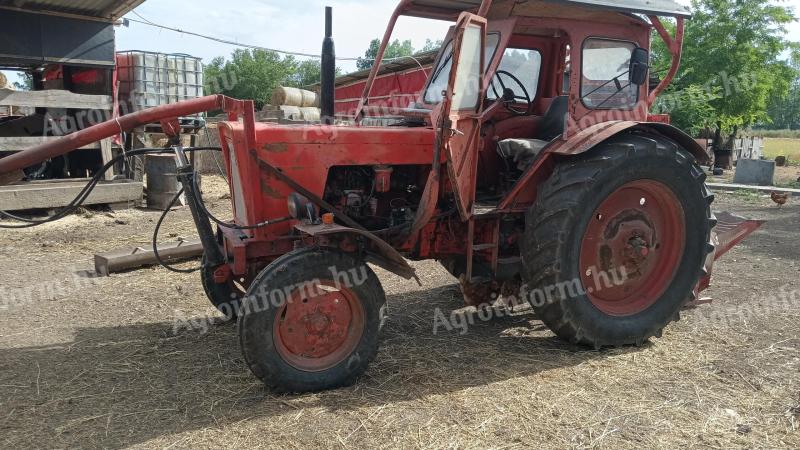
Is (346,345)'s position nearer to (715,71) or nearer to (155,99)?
(155,99)

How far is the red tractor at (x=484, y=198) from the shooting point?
3588 millimetres

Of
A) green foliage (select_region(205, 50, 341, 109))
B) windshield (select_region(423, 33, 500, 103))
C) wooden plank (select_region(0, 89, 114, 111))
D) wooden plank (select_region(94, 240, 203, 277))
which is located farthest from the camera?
green foliage (select_region(205, 50, 341, 109))

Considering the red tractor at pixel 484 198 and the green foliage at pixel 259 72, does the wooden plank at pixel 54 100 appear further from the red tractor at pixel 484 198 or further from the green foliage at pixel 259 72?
the green foliage at pixel 259 72

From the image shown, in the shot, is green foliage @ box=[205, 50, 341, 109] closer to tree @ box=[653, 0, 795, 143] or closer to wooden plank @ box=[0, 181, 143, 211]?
tree @ box=[653, 0, 795, 143]

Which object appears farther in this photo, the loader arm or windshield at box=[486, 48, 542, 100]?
windshield at box=[486, 48, 542, 100]

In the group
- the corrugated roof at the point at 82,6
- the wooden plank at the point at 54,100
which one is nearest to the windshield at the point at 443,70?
the corrugated roof at the point at 82,6

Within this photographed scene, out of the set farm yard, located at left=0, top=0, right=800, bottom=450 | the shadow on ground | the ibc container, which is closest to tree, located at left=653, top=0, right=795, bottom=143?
the ibc container

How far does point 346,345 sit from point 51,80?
11102mm

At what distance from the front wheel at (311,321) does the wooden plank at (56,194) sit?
7331 millimetres

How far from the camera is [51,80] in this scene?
1194 centimetres

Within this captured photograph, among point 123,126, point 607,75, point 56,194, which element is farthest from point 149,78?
point 607,75

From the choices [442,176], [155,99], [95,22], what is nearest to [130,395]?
[442,176]

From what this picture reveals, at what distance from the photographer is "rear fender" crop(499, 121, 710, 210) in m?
4.00

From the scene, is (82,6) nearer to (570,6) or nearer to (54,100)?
(54,100)
